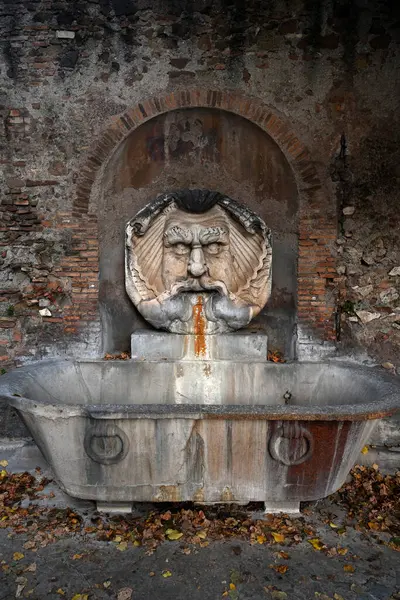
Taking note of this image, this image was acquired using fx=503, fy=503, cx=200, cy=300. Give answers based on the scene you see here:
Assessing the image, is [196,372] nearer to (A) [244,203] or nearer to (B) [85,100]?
(A) [244,203]

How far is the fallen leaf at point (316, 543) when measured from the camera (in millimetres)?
3329

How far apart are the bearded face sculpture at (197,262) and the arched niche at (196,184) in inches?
7.9

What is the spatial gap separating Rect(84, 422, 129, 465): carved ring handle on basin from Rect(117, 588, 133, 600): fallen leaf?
0.78m

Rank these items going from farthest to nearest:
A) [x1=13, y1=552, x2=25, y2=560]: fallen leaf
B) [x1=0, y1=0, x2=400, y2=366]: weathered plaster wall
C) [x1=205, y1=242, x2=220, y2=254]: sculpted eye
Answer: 1. [x1=205, y1=242, x2=220, y2=254]: sculpted eye
2. [x1=0, y1=0, x2=400, y2=366]: weathered plaster wall
3. [x1=13, y1=552, x2=25, y2=560]: fallen leaf

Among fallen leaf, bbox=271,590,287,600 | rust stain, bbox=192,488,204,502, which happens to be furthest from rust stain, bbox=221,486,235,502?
fallen leaf, bbox=271,590,287,600

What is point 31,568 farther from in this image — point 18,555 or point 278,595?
point 278,595

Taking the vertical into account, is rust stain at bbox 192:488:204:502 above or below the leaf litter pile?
above

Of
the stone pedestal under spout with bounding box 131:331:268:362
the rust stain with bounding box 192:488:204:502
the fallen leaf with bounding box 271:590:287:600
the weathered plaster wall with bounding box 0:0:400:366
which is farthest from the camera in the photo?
the stone pedestal under spout with bounding box 131:331:268:362

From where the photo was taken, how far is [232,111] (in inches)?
176

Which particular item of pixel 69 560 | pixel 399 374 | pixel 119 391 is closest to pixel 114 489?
pixel 69 560

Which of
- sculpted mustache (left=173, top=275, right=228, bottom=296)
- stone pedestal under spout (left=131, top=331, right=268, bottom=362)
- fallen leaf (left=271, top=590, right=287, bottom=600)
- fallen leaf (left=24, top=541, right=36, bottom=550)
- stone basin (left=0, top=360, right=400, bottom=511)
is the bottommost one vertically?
fallen leaf (left=24, top=541, right=36, bottom=550)

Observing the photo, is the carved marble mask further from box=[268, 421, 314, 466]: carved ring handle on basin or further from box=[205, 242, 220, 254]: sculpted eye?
box=[268, 421, 314, 466]: carved ring handle on basin

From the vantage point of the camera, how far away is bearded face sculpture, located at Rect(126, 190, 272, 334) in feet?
15.1

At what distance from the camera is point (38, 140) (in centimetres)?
454
